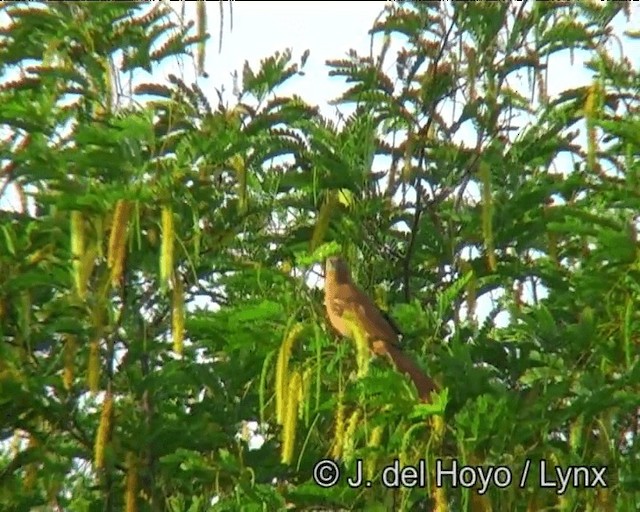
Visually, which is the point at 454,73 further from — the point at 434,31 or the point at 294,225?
the point at 294,225

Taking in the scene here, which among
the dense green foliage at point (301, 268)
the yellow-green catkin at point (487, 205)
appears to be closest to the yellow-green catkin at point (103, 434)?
the dense green foliage at point (301, 268)

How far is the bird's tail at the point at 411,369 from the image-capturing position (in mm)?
4223

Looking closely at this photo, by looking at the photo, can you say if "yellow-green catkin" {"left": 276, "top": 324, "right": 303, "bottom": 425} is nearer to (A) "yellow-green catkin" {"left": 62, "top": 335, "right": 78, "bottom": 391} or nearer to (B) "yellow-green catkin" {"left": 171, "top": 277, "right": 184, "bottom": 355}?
(B) "yellow-green catkin" {"left": 171, "top": 277, "right": 184, "bottom": 355}

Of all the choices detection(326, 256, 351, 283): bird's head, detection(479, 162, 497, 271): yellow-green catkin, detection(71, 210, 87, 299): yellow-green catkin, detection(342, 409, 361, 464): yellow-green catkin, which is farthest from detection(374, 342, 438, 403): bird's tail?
detection(71, 210, 87, 299): yellow-green catkin

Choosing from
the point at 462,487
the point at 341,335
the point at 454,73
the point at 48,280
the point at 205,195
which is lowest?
the point at 462,487

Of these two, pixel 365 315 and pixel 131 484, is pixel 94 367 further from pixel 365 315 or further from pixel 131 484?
pixel 365 315

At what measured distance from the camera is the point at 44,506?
5.22m

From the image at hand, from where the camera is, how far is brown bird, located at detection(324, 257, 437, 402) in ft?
13.9

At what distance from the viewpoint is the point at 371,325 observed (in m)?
4.43

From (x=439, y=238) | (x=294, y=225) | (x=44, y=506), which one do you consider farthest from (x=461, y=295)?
(x=44, y=506)

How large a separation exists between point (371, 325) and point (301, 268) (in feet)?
1.23

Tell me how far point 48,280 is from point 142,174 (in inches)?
20.1

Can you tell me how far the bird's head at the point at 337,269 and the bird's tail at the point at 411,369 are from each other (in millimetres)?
554

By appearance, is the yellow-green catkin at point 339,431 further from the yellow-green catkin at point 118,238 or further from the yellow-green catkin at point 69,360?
the yellow-green catkin at point 69,360
